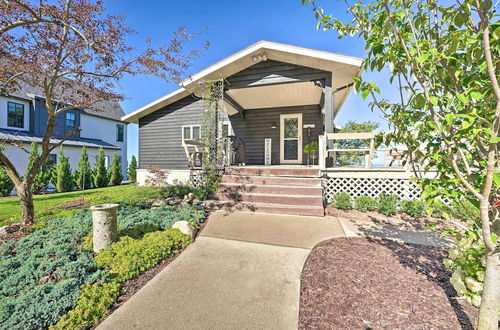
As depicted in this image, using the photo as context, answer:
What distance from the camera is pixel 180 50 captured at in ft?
15.6

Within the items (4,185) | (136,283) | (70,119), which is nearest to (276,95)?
(136,283)

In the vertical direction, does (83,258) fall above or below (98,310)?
above

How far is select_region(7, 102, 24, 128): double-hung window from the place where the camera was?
11.0 metres

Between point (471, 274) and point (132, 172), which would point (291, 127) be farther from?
point (132, 172)

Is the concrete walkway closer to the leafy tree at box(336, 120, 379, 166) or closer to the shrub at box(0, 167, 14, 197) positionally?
the leafy tree at box(336, 120, 379, 166)

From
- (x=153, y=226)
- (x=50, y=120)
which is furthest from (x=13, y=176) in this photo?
(x=153, y=226)

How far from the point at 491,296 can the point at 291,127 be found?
7801mm

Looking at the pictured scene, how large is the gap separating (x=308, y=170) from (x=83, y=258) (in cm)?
496

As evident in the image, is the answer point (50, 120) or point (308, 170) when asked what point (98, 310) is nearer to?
point (50, 120)

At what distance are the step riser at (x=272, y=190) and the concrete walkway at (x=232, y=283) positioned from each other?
1.26m

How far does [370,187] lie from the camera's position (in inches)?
213

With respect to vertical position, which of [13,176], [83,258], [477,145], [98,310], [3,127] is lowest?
[98,310]

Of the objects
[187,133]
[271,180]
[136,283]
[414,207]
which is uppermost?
[187,133]

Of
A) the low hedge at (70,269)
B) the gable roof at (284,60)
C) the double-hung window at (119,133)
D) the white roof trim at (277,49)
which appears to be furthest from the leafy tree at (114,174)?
the low hedge at (70,269)
